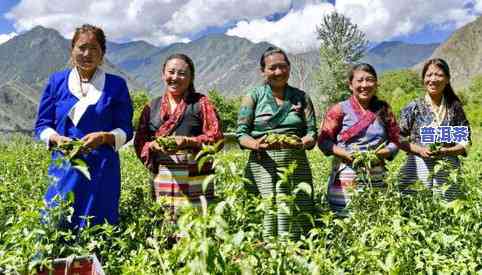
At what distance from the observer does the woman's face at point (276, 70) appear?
3287 mm

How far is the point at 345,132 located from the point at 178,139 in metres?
1.12

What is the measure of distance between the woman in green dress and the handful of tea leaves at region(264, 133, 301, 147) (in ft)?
0.12

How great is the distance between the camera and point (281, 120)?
130 inches

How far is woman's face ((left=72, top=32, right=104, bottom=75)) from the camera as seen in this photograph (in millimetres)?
2918

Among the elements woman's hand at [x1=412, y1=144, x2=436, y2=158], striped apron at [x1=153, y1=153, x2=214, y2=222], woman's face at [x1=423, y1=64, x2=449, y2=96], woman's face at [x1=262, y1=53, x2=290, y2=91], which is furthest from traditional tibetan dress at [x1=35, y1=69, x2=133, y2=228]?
woman's face at [x1=423, y1=64, x2=449, y2=96]

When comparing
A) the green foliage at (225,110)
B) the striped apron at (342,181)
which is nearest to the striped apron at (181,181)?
the striped apron at (342,181)

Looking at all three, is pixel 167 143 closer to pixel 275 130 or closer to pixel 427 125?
pixel 275 130

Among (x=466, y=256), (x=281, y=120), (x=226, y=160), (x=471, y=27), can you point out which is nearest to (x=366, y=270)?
(x=466, y=256)

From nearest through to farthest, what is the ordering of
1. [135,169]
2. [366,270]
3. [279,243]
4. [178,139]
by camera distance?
[279,243] < [366,270] < [178,139] < [135,169]

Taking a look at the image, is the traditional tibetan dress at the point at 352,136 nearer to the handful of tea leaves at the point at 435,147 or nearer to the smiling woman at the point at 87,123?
the handful of tea leaves at the point at 435,147

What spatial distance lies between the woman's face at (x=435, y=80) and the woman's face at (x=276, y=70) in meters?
1.01

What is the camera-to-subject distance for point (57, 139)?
2.76 metres

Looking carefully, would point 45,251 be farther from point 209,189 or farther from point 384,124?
point 384,124

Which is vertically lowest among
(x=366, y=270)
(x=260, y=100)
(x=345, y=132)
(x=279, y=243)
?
(x=366, y=270)
